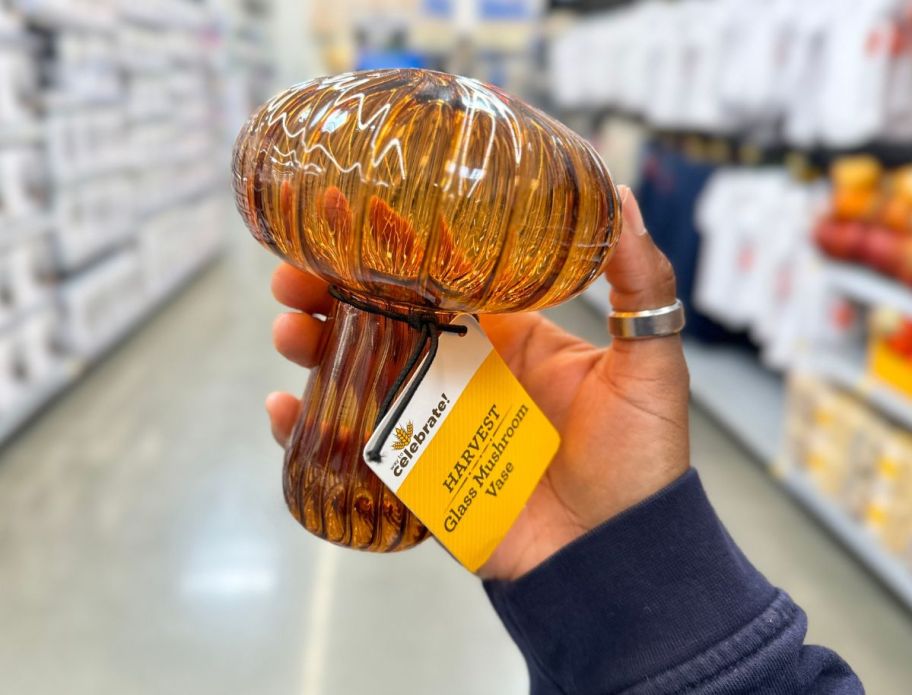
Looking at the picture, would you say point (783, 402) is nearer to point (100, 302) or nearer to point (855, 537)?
point (855, 537)

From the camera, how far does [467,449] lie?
0.53 metres

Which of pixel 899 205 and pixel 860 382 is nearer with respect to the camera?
pixel 899 205

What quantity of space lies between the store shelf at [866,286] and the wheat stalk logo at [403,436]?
163 cm

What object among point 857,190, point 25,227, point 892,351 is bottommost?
point 892,351

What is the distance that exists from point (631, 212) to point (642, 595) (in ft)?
0.90

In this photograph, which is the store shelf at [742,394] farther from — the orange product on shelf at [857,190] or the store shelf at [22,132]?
the store shelf at [22,132]

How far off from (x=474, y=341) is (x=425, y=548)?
149 centimetres

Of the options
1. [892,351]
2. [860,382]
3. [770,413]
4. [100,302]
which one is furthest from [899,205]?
[100,302]

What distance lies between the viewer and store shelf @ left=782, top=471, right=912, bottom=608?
177 centimetres

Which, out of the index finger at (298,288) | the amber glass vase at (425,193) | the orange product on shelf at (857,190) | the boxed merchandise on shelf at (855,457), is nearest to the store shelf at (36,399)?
the index finger at (298,288)

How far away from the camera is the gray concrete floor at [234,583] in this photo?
5.04 ft

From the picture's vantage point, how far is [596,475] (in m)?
0.63

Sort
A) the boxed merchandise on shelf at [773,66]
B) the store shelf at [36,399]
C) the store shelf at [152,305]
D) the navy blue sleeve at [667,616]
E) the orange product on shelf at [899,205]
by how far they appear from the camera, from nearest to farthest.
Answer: the navy blue sleeve at [667,616] < the orange product on shelf at [899,205] < the boxed merchandise on shelf at [773,66] < the store shelf at [36,399] < the store shelf at [152,305]

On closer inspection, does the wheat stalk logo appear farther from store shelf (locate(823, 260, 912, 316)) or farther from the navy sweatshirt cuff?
store shelf (locate(823, 260, 912, 316))
